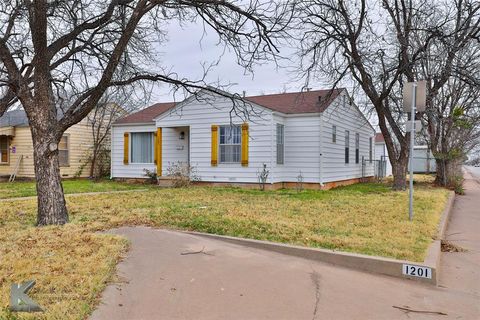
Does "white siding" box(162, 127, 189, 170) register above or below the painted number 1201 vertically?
above

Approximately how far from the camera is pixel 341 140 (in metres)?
18.7

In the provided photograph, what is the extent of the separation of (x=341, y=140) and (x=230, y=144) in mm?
5369

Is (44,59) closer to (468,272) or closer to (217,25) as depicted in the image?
(217,25)

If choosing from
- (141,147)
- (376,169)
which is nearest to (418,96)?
(141,147)

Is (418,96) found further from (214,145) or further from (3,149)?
(3,149)

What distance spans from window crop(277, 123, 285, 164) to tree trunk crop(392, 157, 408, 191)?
454 centimetres

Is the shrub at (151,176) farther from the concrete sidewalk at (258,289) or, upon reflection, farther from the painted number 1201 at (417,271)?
the painted number 1201 at (417,271)

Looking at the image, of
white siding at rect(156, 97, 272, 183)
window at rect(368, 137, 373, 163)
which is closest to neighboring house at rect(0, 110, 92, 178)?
white siding at rect(156, 97, 272, 183)

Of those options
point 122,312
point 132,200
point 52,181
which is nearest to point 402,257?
point 122,312

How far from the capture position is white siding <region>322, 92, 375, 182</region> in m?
16.7

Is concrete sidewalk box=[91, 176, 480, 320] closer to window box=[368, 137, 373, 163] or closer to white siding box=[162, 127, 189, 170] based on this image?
white siding box=[162, 127, 189, 170]

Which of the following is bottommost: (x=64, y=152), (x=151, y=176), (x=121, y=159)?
(x=151, y=176)

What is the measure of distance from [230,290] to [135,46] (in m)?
7.60

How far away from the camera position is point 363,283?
494 cm
